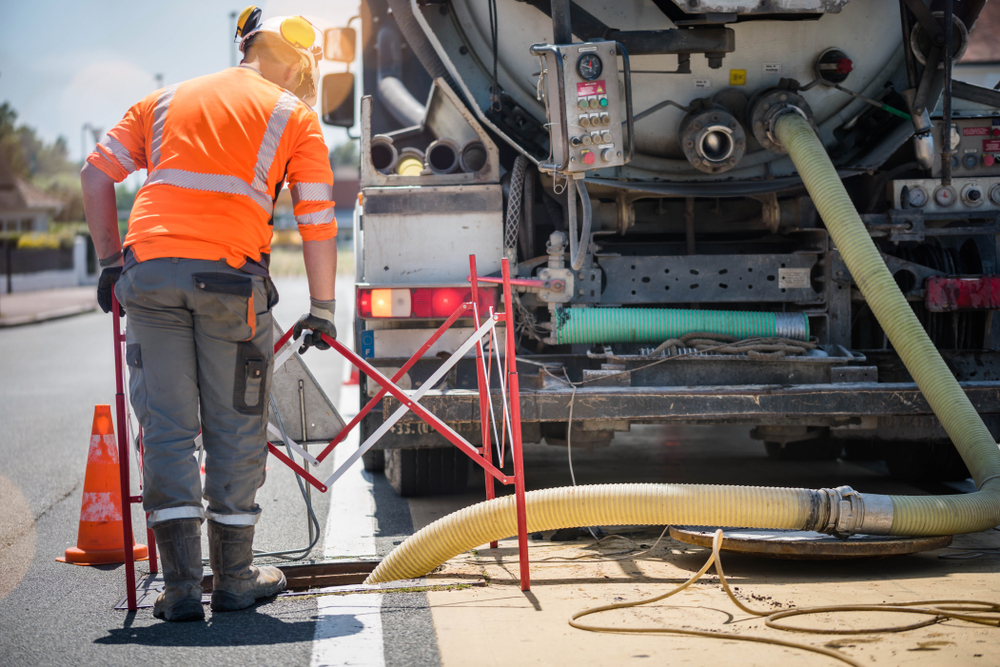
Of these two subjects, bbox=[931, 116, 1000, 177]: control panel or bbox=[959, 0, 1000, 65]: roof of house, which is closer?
Result: bbox=[931, 116, 1000, 177]: control panel

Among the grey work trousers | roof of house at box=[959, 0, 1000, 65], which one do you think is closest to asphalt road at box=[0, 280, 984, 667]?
the grey work trousers

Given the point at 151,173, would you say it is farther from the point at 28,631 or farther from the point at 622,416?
the point at 622,416

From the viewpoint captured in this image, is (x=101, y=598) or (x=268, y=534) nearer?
(x=101, y=598)

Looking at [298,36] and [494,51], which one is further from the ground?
[494,51]

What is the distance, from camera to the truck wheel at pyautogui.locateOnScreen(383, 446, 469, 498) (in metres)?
5.38

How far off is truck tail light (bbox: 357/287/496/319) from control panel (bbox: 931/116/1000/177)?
251 centimetres

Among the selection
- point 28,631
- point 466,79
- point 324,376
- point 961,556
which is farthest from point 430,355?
point 324,376

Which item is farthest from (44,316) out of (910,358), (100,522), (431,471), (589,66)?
(910,358)

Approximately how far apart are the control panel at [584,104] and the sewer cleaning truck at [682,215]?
0.01 meters

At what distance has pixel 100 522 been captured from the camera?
4367mm

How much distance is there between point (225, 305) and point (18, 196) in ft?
214

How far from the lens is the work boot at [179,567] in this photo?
333 centimetres

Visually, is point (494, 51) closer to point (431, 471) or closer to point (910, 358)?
point (431, 471)

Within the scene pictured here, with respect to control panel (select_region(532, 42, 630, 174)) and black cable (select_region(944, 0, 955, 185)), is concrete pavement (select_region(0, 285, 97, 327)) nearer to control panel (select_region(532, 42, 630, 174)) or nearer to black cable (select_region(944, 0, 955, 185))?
control panel (select_region(532, 42, 630, 174))
